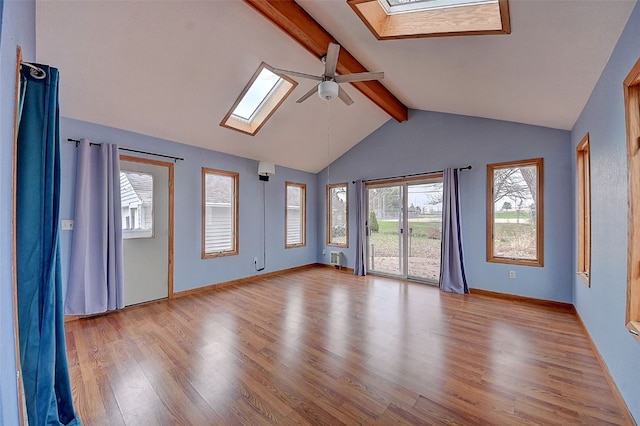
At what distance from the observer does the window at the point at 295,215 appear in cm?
607

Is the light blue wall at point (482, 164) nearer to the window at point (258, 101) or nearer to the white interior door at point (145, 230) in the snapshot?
the window at point (258, 101)

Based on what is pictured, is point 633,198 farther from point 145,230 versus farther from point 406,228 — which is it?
point 145,230

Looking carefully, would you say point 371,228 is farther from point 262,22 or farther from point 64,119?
point 64,119

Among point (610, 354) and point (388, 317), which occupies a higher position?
point (610, 354)

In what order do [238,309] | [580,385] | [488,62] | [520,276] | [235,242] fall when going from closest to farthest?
[580,385] < [488,62] < [238,309] < [520,276] < [235,242]

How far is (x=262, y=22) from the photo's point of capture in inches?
106

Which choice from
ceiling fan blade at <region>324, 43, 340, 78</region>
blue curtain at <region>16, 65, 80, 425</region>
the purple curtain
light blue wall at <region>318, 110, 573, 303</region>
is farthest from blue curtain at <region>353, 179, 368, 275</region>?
blue curtain at <region>16, 65, 80, 425</region>

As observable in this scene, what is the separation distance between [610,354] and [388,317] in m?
1.89

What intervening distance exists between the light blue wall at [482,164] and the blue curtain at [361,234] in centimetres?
47

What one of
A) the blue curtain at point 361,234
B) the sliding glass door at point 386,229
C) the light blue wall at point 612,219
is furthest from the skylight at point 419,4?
the blue curtain at point 361,234

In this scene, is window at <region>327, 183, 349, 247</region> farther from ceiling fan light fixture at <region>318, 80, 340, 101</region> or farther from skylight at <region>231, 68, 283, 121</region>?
ceiling fan light fixture at <region>318, 80, 340, 101</region>

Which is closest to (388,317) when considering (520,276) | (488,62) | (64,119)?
(520,276)

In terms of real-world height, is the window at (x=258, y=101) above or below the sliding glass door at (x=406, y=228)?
above

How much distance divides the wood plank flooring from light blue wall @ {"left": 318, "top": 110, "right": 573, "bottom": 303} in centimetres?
49
